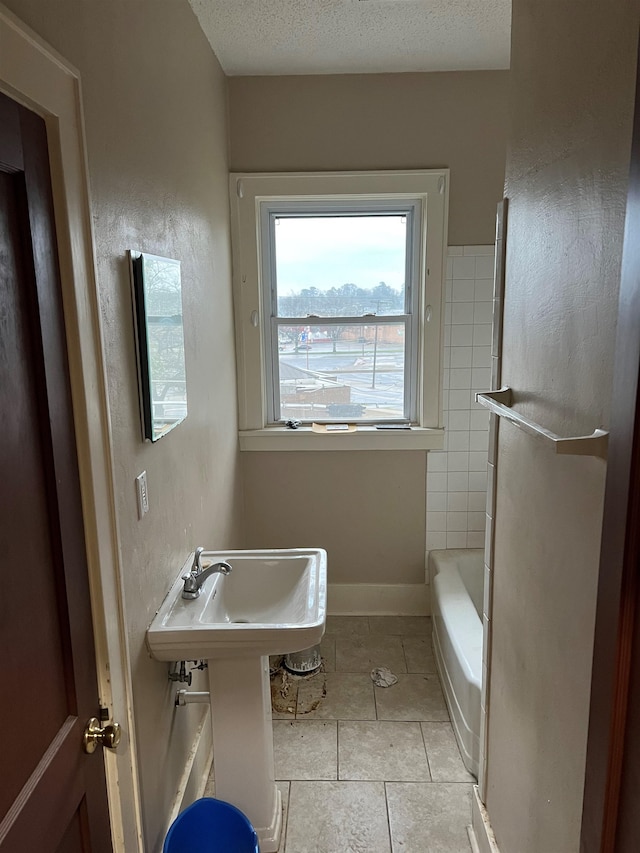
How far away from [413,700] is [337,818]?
2.38 feet

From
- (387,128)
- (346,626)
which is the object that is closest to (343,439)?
(346,626)

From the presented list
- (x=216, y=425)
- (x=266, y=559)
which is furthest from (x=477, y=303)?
(x=266, y=559)

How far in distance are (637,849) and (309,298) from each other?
9.00 feet

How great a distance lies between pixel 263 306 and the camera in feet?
10.4

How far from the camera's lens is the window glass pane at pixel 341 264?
10.3ft

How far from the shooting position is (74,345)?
1.13 meters

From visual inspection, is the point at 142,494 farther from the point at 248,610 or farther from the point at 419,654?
the point at 419,654

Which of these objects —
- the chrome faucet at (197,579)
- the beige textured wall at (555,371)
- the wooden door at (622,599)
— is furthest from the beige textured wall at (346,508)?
the wooden door at (622,599)

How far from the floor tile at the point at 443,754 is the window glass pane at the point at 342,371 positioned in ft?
5.11

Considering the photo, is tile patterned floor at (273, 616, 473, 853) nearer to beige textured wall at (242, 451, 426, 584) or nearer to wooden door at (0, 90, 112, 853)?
beige textured wall at (242, 451, 426, 584)

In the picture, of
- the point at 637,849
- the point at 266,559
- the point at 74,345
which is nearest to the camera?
the point at 637,849

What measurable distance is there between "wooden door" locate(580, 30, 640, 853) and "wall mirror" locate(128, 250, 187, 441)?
3.89ft

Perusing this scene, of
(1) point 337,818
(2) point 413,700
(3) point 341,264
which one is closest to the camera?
(1) point 337,818

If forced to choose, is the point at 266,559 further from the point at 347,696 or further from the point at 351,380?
the point at 351,380
